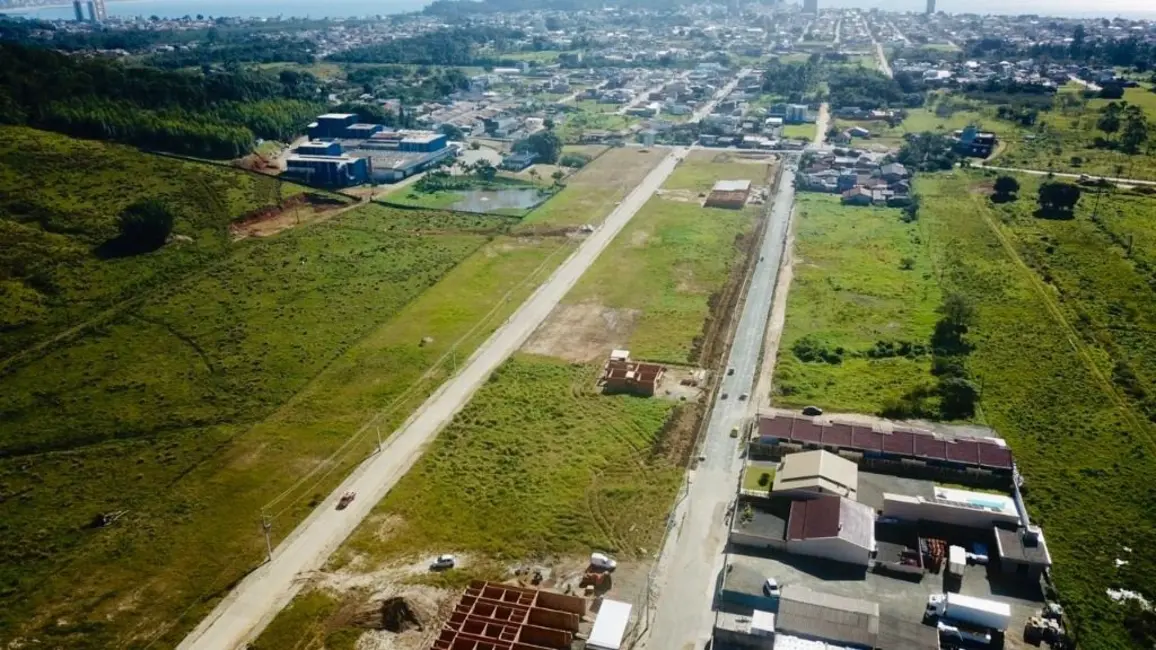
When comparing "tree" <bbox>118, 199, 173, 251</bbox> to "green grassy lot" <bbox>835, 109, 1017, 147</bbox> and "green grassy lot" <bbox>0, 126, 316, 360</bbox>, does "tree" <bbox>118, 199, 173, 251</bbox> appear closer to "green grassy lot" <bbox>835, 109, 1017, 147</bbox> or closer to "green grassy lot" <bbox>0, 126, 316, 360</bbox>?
"green grassy lot" <bbox>0, 126, 316, 360</bbox>

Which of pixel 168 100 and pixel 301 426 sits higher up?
pixel 168 100

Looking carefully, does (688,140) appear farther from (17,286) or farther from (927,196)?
(17,286)

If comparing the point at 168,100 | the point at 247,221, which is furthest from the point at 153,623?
the point at 168,100

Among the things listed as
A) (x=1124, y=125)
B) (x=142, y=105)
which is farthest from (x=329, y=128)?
(x=1124, y=125)

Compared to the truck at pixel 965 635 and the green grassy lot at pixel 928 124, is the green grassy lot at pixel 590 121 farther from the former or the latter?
the truck at pixel 965 635

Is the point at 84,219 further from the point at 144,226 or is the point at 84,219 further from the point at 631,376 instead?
the point at 631,376
